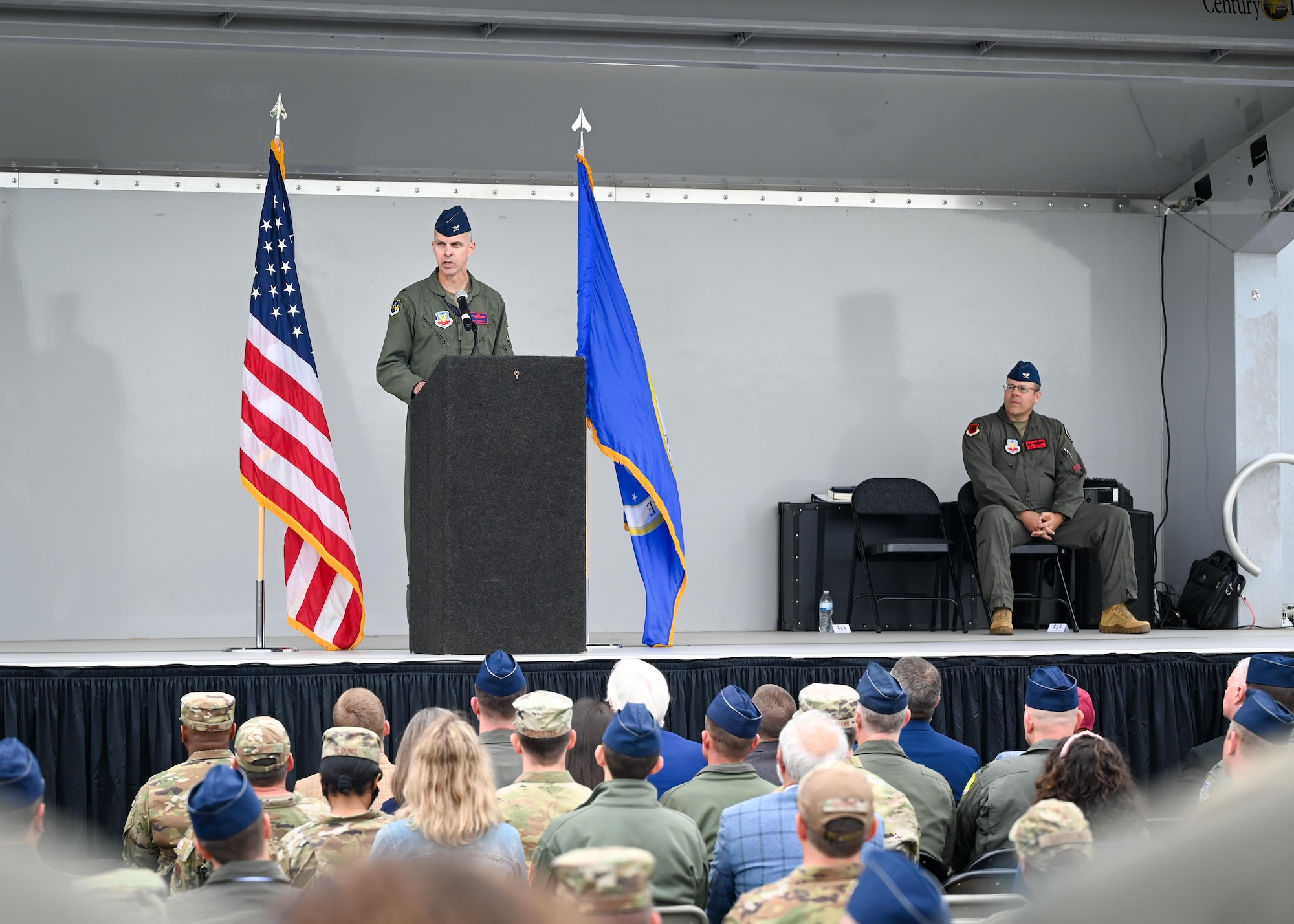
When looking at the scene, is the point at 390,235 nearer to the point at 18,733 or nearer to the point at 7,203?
the point at 7,203

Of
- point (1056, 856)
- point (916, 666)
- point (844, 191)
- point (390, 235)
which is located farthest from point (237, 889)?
point (844, 191)

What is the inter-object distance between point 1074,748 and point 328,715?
112 inches

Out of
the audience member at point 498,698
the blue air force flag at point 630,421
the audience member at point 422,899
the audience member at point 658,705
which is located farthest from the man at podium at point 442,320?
the audience member at point 422,899

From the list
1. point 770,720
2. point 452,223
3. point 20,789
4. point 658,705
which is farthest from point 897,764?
point 452,223

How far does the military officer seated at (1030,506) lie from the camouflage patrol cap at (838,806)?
5.02 metres

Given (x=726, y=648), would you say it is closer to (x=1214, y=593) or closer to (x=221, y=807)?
(x=1214, y=593)

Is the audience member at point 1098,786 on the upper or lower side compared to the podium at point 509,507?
lower

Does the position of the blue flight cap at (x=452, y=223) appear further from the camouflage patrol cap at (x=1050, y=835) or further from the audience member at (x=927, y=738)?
the camouflage patrol cap at (x=1050, y=835)

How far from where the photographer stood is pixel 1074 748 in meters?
2.61

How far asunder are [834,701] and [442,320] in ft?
9.98

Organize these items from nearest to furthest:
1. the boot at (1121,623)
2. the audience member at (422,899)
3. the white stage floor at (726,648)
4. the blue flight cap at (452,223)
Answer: the audience member at (422,899) < the white stage floor at (726,648) < the blue flight cap at (452,223) < the boot at (1121,623)

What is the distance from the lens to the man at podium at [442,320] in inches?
220

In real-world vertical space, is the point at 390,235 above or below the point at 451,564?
above

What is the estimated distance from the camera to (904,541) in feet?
22.7
